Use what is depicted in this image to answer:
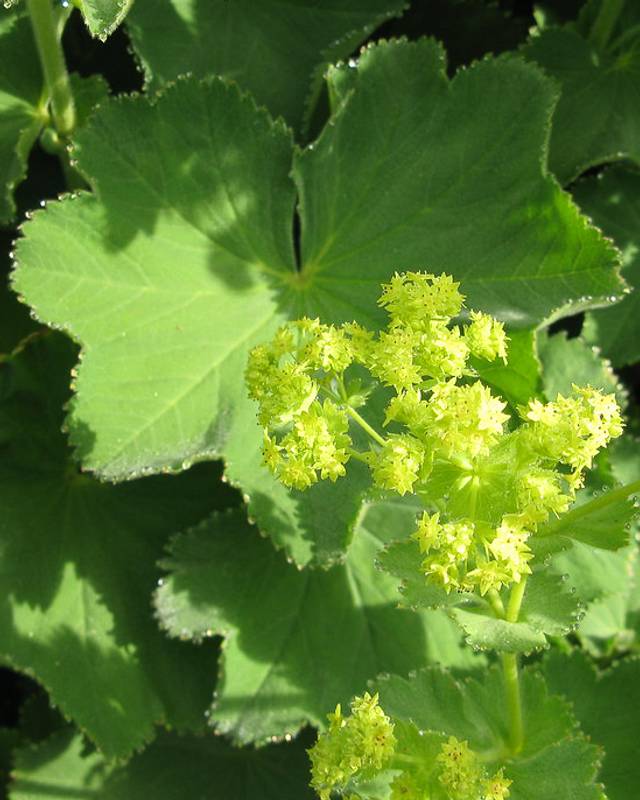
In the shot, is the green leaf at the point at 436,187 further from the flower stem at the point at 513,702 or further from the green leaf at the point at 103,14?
the flower stem at the point at 513,702

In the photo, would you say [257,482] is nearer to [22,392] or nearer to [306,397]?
[306,397]

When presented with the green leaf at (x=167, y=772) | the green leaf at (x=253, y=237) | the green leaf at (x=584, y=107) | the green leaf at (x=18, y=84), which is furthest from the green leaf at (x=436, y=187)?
the green leaf at (x=167, y=772)

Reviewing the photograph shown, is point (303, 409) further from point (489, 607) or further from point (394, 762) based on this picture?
point (394, 762)

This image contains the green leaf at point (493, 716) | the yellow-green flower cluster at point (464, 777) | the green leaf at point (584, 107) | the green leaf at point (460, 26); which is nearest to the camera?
the yellow-green flower cluster at point (464, 777)

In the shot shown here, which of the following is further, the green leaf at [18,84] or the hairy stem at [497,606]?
the green leaf at [18,84]

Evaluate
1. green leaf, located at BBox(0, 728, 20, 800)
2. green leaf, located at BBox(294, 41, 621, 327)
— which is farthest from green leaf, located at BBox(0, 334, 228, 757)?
green leaf, located at BBox(294, 41, 621, 327)

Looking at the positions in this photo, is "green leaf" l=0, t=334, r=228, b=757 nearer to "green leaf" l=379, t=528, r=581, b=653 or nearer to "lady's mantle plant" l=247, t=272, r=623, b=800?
"lady's mantle plant" l=247, t=272, r=623, b=800

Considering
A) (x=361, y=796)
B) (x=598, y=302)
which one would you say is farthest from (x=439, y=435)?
(x=598, y=302)
